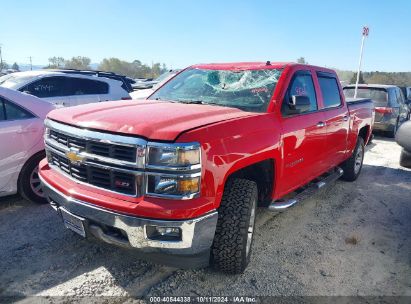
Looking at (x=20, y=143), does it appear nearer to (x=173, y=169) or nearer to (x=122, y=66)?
(x=173, y=169)

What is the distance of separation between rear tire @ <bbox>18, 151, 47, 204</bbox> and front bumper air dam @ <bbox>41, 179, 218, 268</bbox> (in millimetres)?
1994

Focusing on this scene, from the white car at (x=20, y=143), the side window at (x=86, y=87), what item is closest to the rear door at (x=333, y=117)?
the white car at (x=20, y=143)

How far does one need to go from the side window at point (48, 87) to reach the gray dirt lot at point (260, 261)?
3.17m

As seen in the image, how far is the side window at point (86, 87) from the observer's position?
7754 millimetres

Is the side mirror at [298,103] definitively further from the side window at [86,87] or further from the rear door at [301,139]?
the side window at [86,87]

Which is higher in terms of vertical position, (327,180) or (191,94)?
(191,94)

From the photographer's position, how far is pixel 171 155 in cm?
241

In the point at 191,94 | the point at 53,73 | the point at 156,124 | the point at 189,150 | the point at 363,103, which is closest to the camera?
the point at 189,150

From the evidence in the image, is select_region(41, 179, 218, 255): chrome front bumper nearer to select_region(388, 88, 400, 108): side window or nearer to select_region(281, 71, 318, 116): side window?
select_region(281, 71, 318, 116): side window

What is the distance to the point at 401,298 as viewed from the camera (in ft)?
9.60

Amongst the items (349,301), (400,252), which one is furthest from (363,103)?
(349,301)

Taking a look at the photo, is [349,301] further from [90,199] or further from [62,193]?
[62,193]

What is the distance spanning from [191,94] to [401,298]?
2.84 metres

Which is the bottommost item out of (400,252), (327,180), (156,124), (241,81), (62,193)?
(400,252)
